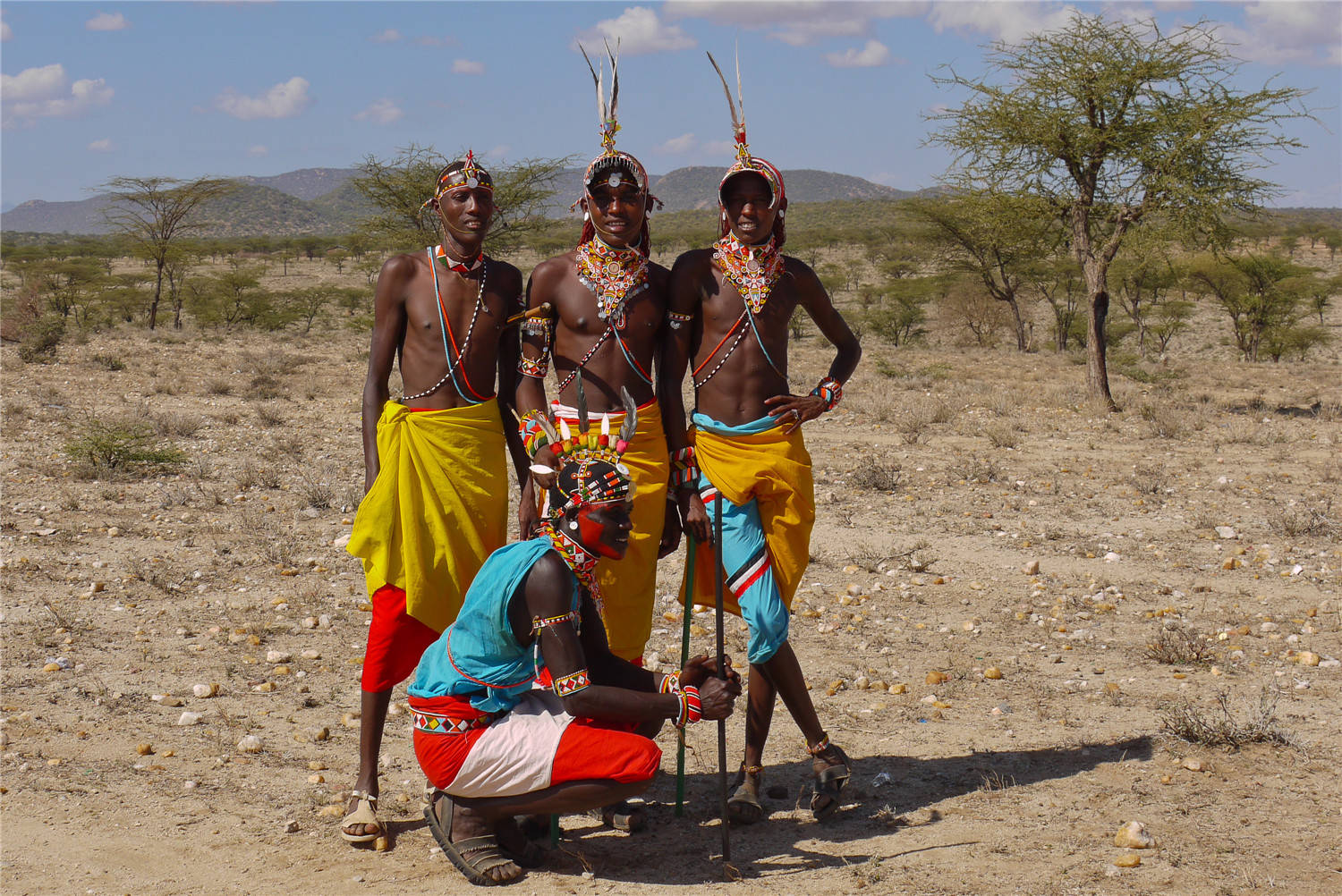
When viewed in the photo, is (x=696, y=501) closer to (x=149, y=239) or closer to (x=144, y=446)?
(x=144, y=446)

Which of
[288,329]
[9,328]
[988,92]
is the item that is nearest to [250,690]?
[988,92]

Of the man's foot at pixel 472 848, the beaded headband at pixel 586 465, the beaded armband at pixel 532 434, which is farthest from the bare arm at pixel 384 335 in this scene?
the man's foot at pixel 472 848

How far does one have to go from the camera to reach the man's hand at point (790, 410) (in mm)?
4148

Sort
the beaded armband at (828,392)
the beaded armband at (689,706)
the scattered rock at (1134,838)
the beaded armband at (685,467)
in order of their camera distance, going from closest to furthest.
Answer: the beaded armband at (689,706) < the scattered rock at (1134,838) < the beaded armband at (685,467) < the beaded armband at (828,392)

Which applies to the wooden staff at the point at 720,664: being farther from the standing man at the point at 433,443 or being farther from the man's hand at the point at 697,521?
the standing man at the point at 433,443

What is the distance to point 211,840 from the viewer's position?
3869mm

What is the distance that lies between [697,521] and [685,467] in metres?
0.22

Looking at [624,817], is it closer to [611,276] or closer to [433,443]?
[433,443]

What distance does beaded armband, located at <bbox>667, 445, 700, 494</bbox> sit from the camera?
4.14m

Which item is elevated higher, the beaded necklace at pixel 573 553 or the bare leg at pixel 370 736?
the beaded necklace at pixel 573 553

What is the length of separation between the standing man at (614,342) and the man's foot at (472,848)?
77 centimetres

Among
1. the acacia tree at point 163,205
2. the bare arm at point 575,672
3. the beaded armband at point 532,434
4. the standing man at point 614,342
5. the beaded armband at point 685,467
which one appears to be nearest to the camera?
the bare arm at point 575,672

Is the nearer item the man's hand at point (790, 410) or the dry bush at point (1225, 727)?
the man's hand at point (790, 410)

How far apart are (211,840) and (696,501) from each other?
2.03m
